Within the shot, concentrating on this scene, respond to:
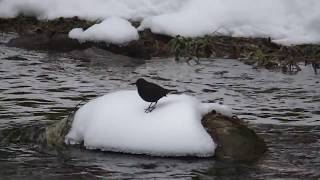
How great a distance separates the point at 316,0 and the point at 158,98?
717 cm

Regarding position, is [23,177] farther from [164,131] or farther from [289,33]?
[289,33]

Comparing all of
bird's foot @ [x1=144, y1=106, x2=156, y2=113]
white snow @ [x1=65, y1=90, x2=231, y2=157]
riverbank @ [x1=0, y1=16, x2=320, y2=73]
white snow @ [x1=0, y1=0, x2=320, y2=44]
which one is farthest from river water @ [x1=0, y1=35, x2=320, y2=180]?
white snow @ [x1=0, y1=0, x2=320, y2=44]

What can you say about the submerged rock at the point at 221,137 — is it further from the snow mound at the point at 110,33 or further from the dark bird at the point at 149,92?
the snow mound at the point at 110,33

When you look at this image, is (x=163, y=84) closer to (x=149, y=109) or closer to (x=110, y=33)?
(x=110, y=33)

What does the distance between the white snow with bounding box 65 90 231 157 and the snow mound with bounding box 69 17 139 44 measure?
507cm

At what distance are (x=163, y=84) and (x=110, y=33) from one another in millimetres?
2711

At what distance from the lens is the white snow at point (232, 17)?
10.8 m

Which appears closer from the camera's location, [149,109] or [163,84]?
[149,109]

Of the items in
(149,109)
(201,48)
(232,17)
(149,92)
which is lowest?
(149,109)

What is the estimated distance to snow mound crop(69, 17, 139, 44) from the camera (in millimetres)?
10219

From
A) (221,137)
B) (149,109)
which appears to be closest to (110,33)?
(149,109)

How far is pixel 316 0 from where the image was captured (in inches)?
447

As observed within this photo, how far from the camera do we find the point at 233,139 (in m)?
4.78

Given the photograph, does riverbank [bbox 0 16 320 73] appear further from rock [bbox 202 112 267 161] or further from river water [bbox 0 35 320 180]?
rock [bbox 202 112 267 161]
